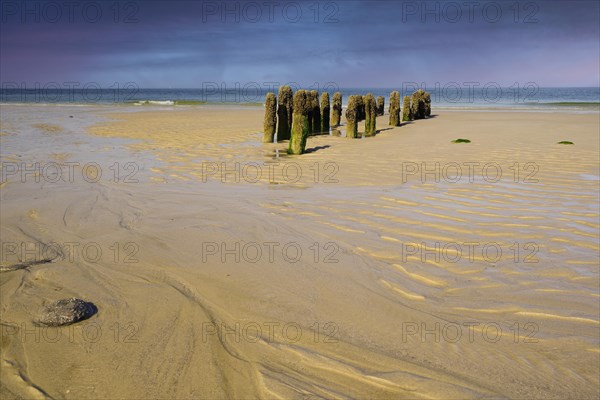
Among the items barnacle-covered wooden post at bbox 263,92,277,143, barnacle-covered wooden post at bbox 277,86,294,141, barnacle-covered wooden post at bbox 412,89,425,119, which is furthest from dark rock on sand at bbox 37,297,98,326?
barnacle-covered wooden post at bbox 412,89,425,119

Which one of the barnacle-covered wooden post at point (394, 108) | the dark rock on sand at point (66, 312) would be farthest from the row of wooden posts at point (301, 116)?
the dark rock on sand at point (66, 312)

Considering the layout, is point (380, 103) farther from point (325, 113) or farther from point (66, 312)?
point (66, 312)

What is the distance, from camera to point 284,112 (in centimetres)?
1484

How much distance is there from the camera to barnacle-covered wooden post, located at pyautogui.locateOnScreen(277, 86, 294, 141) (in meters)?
14.7

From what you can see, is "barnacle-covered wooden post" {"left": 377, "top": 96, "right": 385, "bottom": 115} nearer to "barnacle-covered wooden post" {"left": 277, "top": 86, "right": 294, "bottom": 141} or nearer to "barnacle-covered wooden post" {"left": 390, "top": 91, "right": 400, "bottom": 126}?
"barnacle-covered wooden post" {"left": 390, "top": 91, "right": 400, "bottom": 126}

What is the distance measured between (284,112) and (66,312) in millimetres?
12283

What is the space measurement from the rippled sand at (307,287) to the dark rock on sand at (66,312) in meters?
0.07

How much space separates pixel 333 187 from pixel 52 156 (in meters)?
7.05

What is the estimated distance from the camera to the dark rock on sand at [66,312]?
3.04 meters

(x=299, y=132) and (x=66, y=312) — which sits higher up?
(x=299, y=132)

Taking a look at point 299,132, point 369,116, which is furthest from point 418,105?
point 299,132

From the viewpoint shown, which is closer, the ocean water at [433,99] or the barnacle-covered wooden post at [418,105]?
the barnacle-covered wooden post at [418,105]

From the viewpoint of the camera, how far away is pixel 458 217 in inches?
226

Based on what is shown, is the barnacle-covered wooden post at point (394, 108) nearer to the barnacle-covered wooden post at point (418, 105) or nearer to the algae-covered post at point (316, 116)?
the barnacle-covered wooden post at point (418, 105)
